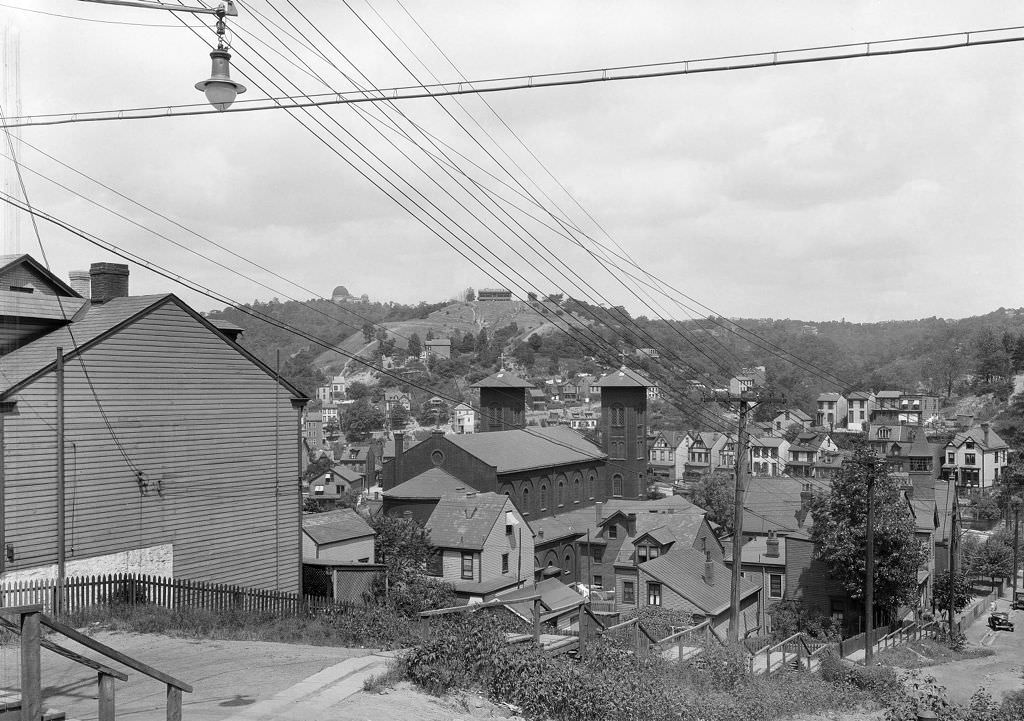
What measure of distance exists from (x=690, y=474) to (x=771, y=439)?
553 inches

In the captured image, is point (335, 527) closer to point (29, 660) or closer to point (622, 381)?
point (29, 660)

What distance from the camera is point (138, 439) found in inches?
989

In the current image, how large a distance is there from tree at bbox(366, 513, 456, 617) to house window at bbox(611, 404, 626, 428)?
1583 inches

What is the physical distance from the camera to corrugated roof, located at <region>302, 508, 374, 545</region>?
137 feet

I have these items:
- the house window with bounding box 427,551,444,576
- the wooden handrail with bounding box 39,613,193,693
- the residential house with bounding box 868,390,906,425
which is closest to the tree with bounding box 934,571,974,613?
the house window with bounding box 427,551,444,576

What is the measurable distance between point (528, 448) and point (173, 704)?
68.6 m

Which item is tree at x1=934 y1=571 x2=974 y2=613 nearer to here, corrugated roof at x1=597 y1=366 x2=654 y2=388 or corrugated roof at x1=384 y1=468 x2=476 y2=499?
corrugated roof at x1=384 y1=468 x2=476 y2=499

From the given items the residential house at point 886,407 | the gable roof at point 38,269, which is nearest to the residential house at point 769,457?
the residential house at point 886,407

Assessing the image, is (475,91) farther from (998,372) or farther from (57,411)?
(998,372)

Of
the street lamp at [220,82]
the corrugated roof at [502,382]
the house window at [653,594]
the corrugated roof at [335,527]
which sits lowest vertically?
the house window at [653,594]

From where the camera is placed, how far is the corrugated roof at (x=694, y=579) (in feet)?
138

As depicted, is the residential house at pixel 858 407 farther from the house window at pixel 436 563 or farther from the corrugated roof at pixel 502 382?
the house window at pixel 436 563

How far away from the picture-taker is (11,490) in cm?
2208

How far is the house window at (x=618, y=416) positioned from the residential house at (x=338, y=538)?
44511 millimetres
